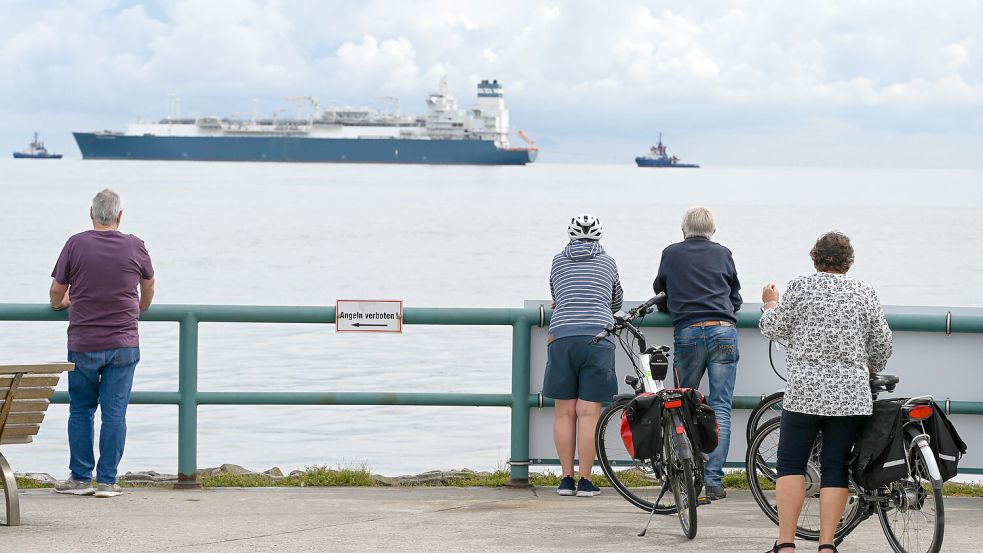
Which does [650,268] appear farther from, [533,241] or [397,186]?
[397,186]

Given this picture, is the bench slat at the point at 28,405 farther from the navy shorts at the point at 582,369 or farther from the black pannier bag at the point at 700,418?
the black pannier bag at the point at 700,418

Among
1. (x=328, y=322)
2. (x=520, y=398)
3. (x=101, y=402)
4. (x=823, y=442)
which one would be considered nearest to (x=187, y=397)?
(x=101, y=402)

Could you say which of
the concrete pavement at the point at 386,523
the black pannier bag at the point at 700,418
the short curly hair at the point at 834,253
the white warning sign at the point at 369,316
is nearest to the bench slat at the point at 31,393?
the concrete pavement at the point at 386,523

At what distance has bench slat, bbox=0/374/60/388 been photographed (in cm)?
578

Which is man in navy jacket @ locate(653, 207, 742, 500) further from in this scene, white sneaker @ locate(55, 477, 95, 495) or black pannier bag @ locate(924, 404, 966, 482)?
white sneaker @ locate(55, 477, 95, 495)

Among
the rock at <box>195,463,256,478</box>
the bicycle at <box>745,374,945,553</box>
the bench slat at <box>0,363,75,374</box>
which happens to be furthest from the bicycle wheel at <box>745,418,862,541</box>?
the rock at <box>195,463,256,478</box>

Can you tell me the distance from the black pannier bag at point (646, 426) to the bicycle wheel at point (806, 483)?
1.54ft

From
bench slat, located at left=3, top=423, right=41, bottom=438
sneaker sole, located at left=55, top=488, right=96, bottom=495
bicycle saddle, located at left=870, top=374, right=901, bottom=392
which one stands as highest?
bicycle saddle, located at left=870, top=374, right=901, bottom=392

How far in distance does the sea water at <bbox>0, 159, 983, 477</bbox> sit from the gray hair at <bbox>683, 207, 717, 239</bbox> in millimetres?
1206

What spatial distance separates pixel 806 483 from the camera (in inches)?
232

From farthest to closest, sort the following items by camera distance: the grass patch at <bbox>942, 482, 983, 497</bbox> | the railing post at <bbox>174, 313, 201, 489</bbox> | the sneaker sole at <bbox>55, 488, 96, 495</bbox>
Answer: the grass patch at <bbox>942, 482, 983, 497</bbox>, the railing post at <bbox>174, 313, 201, 489</bbox>, the sneaker sole at <bbox>55, 488, 96, 495</bbox>

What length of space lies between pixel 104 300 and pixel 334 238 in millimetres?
47911

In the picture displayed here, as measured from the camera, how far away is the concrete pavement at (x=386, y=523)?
5828 mm

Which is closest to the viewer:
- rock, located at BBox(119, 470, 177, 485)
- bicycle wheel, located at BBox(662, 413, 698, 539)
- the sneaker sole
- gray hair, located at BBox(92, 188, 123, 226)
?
bicycle wheel, located at BBox(662, 413, 698, 539)
